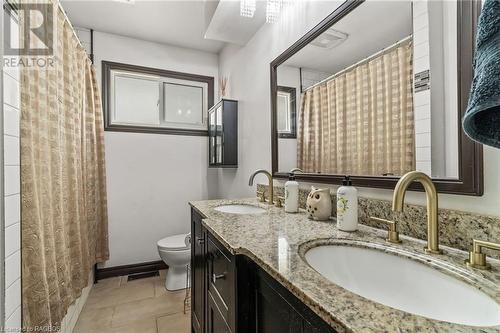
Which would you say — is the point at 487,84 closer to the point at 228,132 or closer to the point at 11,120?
the point at 11,120

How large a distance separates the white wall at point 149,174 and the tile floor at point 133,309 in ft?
1.01

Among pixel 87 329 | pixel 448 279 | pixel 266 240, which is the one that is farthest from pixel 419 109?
pixel 87 329

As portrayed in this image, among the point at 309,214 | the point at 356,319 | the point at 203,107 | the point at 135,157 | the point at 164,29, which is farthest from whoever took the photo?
the point at 203,107

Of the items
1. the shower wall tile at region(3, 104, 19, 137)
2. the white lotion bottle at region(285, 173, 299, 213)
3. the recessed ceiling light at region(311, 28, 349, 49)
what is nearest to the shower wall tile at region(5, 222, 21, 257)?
the shower wall tile at region(3, 104, 19, 137)

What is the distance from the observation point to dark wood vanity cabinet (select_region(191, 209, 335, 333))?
53cm

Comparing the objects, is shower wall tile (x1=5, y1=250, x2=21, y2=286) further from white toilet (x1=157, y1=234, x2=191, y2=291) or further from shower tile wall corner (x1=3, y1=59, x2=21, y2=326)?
white toilet (x1=157, y1=234, x2=191, y2=291)

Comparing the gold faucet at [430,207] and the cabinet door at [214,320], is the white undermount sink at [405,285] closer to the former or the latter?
the gold faucet at [430,207]

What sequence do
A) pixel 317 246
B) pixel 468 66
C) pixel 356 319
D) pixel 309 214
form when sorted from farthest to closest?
pixel 309 214, pixel 317 246, pixel 468 66, pixel 356 319

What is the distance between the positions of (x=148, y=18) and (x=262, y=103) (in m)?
1.37


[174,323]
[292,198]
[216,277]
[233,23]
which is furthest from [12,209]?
[233,23]

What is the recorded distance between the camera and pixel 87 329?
1677mm

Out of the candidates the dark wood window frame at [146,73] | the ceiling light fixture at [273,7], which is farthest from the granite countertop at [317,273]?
the dark wood window frame at [146,73]

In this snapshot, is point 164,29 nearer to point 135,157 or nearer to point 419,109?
point 135,157

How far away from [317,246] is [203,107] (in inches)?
99.4
